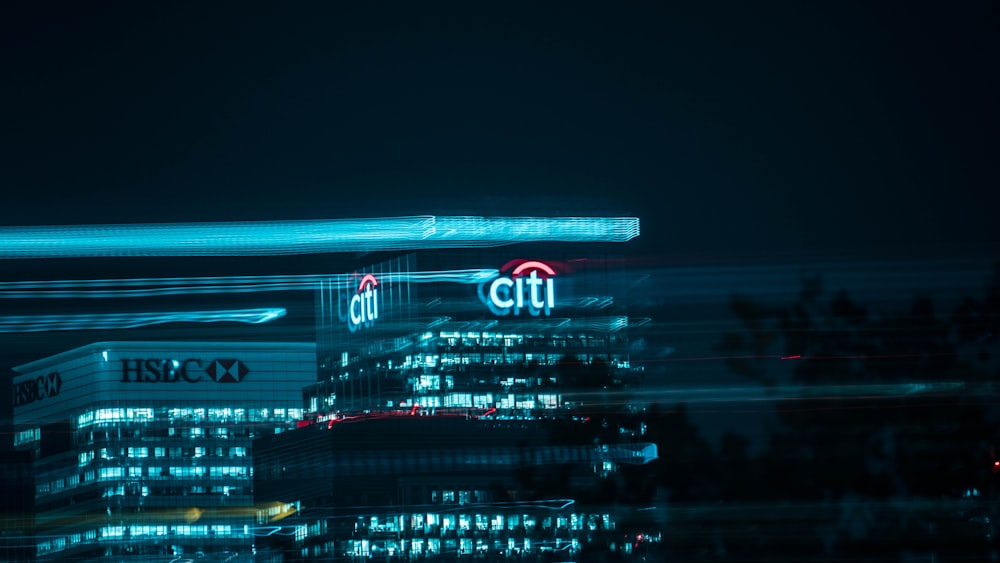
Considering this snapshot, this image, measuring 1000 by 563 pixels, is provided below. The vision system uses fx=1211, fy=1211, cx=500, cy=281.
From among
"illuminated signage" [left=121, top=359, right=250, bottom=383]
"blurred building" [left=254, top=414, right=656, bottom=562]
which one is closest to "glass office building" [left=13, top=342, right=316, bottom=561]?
"illuminated signage" [left=121, top=359, right=250, bottom=383]

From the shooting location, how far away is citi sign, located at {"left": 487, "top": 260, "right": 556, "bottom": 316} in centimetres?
3375

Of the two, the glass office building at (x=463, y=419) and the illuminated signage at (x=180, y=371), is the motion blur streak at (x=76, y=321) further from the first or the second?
the illuminated signage at (x=180, y=371)

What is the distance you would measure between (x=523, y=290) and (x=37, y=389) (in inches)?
625

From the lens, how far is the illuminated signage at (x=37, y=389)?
123 ft

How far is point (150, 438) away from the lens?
4916cm

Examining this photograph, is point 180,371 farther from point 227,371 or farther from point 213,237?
point 213,237

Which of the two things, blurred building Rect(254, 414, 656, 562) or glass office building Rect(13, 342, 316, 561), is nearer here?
blurred building Rect(254, 414, 656, 562)

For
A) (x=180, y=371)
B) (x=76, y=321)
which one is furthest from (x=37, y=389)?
(x=76, y=321)

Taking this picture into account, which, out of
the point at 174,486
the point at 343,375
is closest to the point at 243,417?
the point at 343,375

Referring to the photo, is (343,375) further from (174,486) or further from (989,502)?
(989,502)

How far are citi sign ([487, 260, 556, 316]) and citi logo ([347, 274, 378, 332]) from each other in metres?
4.35

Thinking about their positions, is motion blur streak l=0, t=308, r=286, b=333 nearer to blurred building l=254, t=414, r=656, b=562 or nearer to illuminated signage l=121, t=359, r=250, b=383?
blurred building l=254, t=414, r=656, b=562

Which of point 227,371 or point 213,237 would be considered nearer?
point 213,237

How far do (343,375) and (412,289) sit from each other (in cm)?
379
